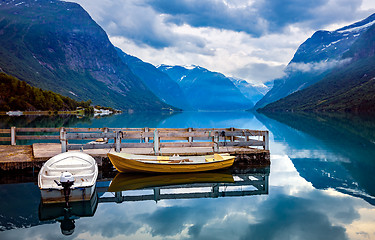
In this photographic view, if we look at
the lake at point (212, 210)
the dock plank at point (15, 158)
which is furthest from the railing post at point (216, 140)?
the dock plank at point (15, 158)

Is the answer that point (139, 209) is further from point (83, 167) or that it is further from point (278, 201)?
point (278, 201)

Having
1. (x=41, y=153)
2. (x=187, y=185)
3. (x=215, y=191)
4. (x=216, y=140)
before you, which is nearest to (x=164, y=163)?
(x=187, y=185)

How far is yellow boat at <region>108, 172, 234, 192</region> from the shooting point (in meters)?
15.8

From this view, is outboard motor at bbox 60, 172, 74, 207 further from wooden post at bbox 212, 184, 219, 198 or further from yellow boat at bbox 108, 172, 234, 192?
wooden post at bbox 212, 184, 219, 198

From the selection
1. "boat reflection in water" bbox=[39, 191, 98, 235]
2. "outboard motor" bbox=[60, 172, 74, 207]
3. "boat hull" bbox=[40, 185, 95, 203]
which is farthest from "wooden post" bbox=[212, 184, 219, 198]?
"outboard motor" bbox=[60, 172, 74, 207]

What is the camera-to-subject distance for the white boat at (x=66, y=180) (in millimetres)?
11555

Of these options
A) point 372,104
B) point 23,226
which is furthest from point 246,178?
point 372,104

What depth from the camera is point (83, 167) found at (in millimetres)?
13266

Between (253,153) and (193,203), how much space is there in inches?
335

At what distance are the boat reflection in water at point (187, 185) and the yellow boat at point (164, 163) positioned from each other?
0.46 meters

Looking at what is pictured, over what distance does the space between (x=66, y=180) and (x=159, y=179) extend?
6465 mm

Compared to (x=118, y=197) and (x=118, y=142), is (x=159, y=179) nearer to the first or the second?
(x=118, y=197)

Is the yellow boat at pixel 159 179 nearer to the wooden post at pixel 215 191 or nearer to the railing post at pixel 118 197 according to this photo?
the railing post at pixel 118 197

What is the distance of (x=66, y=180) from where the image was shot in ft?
37.1
